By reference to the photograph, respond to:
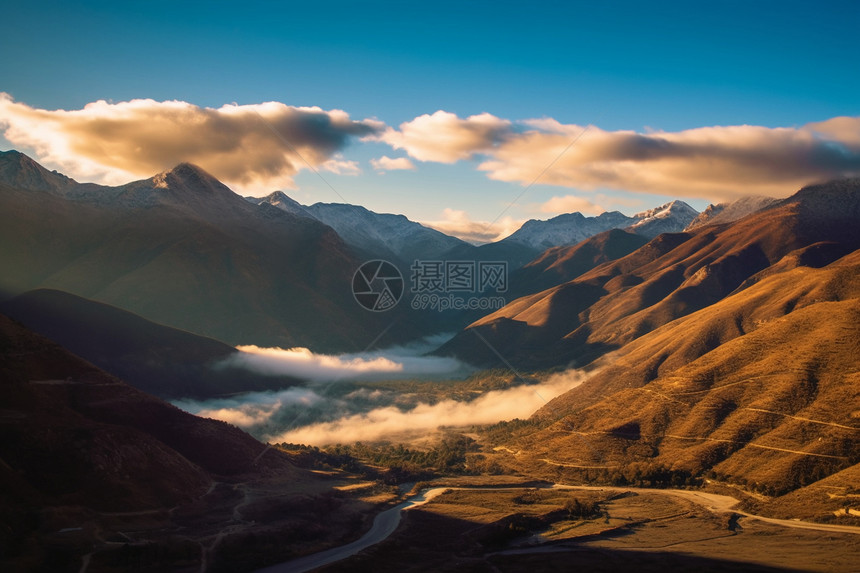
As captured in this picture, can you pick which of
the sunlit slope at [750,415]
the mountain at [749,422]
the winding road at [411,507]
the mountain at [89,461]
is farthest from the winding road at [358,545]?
the sunlit slope at [750,415]

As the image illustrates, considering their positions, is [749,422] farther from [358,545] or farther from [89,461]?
[89,461]

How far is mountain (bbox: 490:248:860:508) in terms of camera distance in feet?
427

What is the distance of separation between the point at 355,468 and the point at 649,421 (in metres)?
81.3

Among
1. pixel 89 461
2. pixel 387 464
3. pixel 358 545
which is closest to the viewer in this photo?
pixel 89 461

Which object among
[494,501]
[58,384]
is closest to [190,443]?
[58,384]

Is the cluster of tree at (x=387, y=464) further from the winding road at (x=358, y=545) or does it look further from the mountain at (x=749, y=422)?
the mountain at (x=749, y=422)

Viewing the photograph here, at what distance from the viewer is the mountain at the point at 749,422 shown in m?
130

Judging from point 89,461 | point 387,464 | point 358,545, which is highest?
point 89,461

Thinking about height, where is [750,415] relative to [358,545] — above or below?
above

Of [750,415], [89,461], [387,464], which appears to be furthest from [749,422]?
[89,461]

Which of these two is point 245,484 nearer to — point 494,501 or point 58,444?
point 58,444

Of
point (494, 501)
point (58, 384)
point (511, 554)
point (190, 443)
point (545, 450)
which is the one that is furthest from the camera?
point (545, 450)

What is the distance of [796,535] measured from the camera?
111438mm

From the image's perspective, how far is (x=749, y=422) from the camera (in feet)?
486
